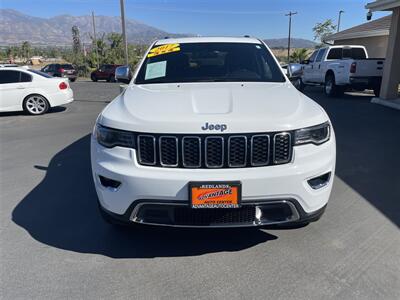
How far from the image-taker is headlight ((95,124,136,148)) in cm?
262

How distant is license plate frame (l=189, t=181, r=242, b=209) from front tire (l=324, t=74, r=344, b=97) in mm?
12538

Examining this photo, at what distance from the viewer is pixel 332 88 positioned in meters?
13.8

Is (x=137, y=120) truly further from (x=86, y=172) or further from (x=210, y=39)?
(x=86, y=172)

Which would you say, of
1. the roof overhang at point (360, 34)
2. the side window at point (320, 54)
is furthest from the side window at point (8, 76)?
the roof overhang at point (360, 34)

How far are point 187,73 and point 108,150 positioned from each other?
5.38 ft

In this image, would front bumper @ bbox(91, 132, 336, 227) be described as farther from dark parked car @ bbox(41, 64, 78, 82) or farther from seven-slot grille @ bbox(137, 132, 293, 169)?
dark parked car @ bbox(41, 64, 78, 82)

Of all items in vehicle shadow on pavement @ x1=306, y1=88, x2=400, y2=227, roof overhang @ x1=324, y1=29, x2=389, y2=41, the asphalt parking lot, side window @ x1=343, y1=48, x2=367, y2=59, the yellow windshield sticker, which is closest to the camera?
the asphalt parking lot

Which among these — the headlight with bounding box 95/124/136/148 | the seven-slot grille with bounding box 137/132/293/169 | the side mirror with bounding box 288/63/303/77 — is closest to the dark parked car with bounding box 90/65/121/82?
the side mirror with bounding box 288/63/303/77

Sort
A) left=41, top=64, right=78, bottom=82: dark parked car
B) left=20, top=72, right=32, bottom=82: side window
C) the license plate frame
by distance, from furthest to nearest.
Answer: left=41, top=64, right=78, bottom=82: dark parked car, left=20, top=72, right=32, bottom=82: side window, the license plate frame

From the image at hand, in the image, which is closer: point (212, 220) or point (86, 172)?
point (212, 220)

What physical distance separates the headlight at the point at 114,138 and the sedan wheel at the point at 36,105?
355 inches

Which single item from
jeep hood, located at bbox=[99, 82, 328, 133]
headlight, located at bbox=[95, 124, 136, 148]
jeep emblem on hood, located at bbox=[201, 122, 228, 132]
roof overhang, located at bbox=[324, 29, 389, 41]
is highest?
roof overhang, located at bbox=[324, 29, 389, 41]

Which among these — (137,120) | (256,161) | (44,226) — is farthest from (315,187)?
(44,226)

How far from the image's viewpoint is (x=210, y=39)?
4.58 metres
